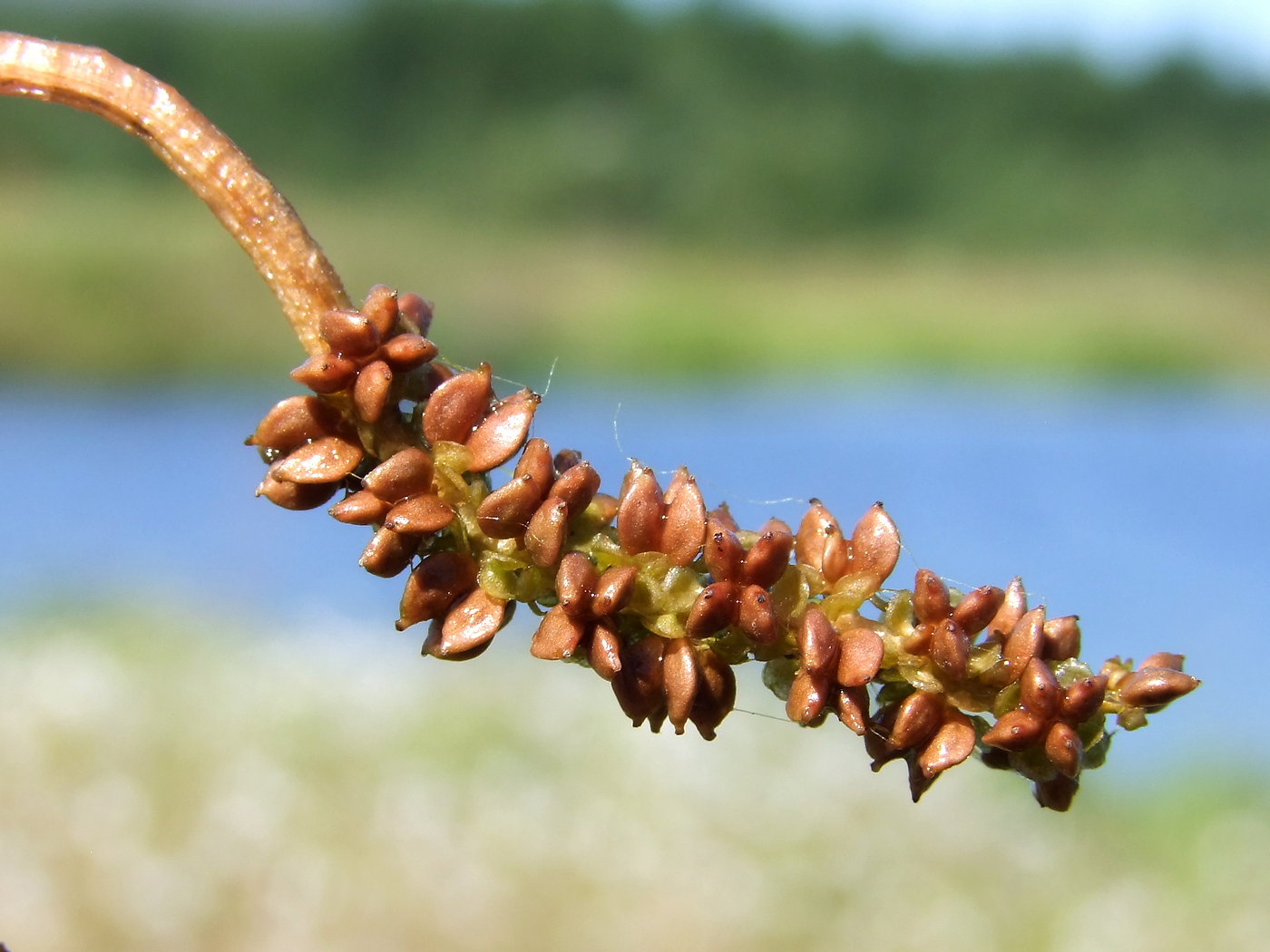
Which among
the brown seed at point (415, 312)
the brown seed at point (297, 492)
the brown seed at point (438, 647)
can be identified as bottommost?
the brown seed at point (438, 647)

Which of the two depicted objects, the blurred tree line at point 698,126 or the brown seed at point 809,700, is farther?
the blurred tree line at point 698,126

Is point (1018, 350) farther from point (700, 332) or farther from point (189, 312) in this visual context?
point (189, 312)

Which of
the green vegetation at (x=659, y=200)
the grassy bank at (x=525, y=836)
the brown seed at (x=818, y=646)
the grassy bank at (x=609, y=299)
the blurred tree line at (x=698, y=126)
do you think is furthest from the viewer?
the blurred tree line at (x=698, y=126)

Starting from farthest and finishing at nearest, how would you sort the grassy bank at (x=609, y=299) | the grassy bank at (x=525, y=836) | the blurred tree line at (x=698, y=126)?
the blurred tree line at (x=698, y=126), the grassy bank at (x=609, y=299), the grassy bank at (x=525, y=836)

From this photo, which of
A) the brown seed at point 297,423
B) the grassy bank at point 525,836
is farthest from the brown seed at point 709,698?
the grassy bank at point 525,836

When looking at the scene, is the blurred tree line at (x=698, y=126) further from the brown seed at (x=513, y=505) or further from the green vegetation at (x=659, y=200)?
the brown seed at (x=513, y=505)

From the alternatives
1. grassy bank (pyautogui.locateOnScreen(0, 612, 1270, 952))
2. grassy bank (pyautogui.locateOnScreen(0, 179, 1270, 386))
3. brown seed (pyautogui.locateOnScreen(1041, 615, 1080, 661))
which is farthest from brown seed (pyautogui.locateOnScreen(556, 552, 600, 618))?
grassy bank (pyautogui.locateOnScreen(0, 179, 1270, 386))
